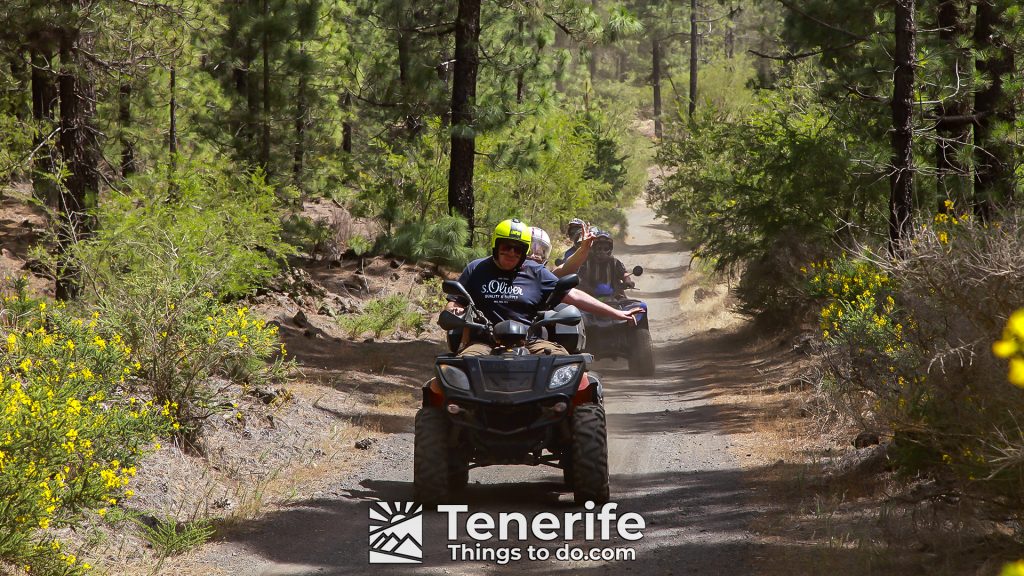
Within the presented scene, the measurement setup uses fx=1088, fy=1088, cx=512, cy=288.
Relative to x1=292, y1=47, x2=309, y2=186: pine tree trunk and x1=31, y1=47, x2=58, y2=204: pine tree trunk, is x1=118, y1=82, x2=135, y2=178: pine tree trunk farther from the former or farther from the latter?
x1=292, y1=47, x2=309, y2=186: pine tree trunk

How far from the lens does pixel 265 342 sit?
34.0 ft

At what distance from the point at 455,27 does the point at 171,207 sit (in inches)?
290

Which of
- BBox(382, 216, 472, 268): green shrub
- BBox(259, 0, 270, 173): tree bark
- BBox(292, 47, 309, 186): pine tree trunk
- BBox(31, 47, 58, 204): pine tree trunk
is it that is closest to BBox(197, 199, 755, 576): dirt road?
BBox(382, 216, 472, 268): green shrub

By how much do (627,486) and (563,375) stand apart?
180cm

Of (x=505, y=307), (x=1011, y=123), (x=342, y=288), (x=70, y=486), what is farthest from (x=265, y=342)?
(x=342, y=288)

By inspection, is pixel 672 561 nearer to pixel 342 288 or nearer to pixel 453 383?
pixel 453 383

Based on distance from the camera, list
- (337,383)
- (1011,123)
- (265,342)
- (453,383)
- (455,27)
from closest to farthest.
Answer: (453,383) → (265,342) → (1011,123) → (337,383) → (455,27)

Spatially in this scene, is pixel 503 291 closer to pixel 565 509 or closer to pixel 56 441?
pixel 565 509

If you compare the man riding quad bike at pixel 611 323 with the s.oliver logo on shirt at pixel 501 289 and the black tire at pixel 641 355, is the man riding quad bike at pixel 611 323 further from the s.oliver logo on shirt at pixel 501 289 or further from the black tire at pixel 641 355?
the s.oliver logo on shirt at pixel 501 289

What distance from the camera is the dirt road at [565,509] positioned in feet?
23.1

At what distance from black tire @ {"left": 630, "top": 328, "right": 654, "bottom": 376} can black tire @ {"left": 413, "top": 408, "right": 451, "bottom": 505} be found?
915 centimetres
